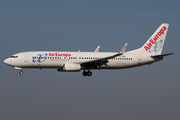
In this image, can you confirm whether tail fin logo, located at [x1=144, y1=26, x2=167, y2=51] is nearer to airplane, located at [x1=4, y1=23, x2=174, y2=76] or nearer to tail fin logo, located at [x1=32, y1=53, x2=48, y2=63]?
airplane, located at [x1=4, y1=23, x2=174, y2=76]

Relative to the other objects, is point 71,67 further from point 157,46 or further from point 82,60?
point 157,46

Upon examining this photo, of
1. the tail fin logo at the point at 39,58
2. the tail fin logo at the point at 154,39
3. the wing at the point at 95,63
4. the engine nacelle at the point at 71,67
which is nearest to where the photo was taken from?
the wing at the point at 95,63

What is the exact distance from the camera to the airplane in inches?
2269

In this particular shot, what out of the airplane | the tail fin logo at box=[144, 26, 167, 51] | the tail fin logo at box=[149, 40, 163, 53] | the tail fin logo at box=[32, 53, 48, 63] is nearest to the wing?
the airplane

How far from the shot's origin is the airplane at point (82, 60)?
189 ft

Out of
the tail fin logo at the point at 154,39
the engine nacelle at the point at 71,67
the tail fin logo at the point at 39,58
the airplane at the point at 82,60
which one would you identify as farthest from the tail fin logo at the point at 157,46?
the tail fin logo at the point at 39,58

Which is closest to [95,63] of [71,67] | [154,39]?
[71,67]

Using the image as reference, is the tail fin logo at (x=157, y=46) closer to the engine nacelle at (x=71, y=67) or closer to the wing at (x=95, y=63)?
the wing at (x=95, y=63)

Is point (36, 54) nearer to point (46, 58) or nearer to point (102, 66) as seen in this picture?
point (46, 58)

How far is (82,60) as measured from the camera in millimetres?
58969

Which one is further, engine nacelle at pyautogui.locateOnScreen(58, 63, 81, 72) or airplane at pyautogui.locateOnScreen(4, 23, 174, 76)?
airplane at pyautogui.locateOnScreen(4, 23, 174, 76)

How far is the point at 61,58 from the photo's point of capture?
58312 mm

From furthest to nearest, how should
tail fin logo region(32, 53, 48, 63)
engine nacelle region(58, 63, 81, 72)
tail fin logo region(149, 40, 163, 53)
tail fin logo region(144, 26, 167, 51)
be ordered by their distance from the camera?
1. tail fin logo region(144, 26, 167, 51)
2. tail fin logo region(149, 40, 163, 53)
3. tail fin logo region(32, 53, 48, 63)
4. engine nacelle region(58, 63, 81, 72)

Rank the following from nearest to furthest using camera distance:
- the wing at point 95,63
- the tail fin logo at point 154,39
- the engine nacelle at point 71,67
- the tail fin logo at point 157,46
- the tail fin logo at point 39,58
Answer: the wing at point 95,63, the engine nacelle at point 71,67, the tail fin logo at point 39,58, the tail fin logo at point 157,46, the tail fin logo at point 154,39
